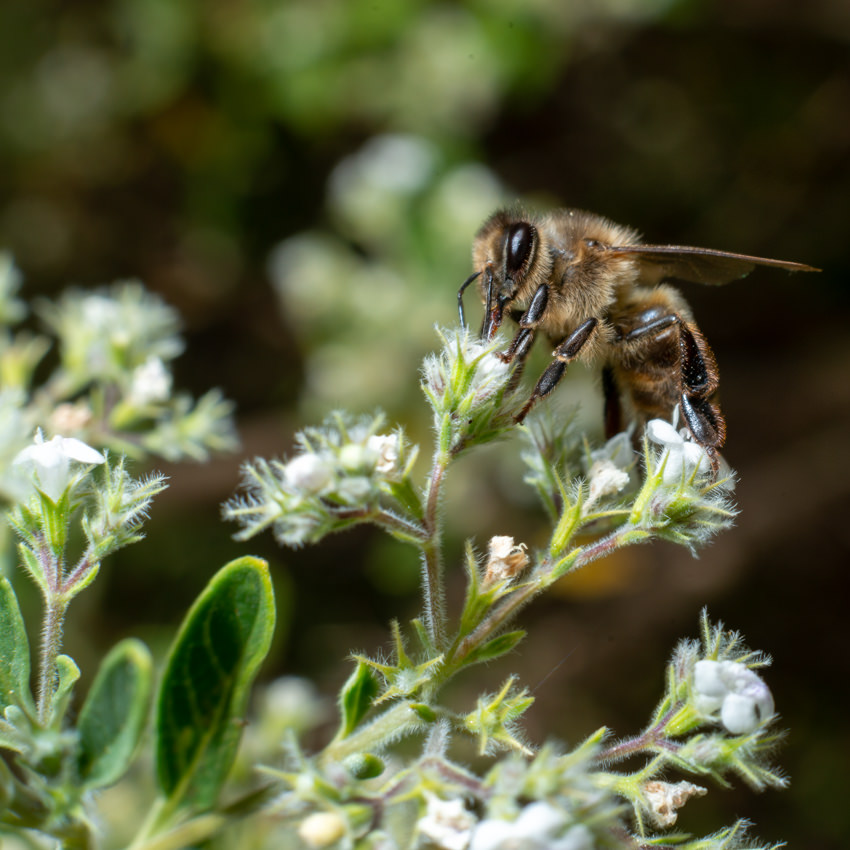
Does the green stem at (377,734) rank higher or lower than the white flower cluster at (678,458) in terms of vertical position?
lower

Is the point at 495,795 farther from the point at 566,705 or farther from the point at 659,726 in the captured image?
the point at 566,705

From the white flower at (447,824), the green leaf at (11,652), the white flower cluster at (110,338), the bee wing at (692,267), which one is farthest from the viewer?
the white flower cluster at (110,338)

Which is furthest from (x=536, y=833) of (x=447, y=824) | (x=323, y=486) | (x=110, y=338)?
(x=110, y=338)

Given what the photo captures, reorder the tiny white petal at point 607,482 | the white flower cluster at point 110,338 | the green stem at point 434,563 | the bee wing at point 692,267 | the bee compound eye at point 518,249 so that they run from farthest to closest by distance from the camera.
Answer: the white flower cluster at point 110,338
the bee wing at point 692,267
the bee compound eye at point 518,249
the tiny white petal at point 607,482
the green stem at point 434,563

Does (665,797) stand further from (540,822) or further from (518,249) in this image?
(518,249)

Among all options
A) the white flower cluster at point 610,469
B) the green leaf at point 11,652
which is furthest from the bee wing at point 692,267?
the green leaf at point 11,652

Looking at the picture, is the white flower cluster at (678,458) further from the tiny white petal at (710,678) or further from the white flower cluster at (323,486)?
the white flower cluster at (323,486)
